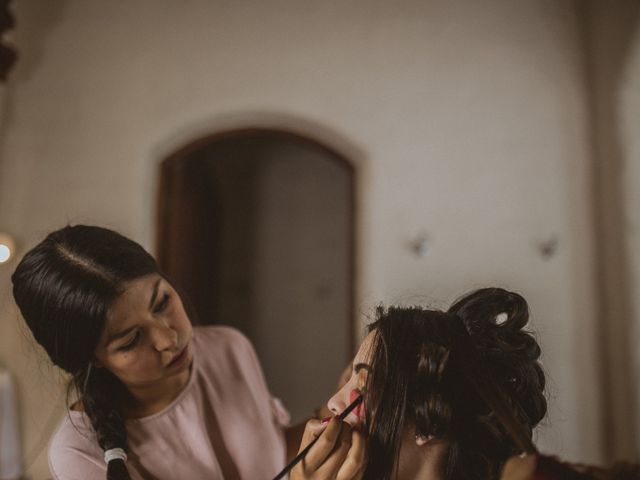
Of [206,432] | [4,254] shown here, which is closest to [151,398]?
[206,432]

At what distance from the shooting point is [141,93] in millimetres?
2930

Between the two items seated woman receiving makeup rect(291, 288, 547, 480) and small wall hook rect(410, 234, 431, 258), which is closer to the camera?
seated woman receiving makeup rect(291, 288, 547, 480)

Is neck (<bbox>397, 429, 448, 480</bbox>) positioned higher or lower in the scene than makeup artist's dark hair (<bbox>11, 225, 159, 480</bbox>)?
lower

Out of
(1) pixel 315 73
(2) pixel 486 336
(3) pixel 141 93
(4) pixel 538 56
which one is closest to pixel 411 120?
(1) pixel 315 73

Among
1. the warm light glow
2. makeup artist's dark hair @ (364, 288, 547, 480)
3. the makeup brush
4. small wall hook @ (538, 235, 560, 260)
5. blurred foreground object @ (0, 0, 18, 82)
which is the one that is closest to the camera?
the makeup brush

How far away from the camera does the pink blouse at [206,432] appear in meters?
1.08

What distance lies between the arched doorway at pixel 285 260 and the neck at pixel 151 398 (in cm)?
310

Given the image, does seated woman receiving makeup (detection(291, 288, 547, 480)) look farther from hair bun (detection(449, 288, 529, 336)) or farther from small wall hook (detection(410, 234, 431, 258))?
small wall hook (detection(410, 234, 431, 258))

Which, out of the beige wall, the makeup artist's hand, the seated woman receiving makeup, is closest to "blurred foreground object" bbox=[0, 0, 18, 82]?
the beige wall

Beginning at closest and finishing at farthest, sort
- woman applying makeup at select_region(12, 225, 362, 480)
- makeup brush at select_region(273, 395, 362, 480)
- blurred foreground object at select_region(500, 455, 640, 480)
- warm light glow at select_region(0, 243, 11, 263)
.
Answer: blurred foreground object at select_region(500, 455, 640, 480) → makeup brush at select_region(273, 395, 362, 480) → woman applying makeup at select_region(12, 225, 362, 480) → warm light glow at select_region(0, 243, 11, 263)

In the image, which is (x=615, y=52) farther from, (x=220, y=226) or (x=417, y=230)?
(x=220, y=226)

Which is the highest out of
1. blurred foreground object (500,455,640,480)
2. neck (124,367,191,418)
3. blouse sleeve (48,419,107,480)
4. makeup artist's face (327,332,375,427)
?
makeup artist's face (327,332,375,427)

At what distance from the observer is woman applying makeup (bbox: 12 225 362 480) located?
1.03 meters

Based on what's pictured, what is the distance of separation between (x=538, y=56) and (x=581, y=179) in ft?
2.35
